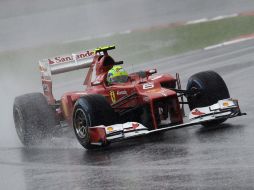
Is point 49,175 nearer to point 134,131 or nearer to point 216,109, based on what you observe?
point 134,131

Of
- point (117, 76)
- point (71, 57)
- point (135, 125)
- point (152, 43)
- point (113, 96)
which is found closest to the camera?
point (135, 125)

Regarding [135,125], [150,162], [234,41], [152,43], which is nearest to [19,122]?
[135,125]

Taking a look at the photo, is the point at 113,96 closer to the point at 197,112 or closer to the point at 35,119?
the point at 197,112

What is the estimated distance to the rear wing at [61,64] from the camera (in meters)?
15.0

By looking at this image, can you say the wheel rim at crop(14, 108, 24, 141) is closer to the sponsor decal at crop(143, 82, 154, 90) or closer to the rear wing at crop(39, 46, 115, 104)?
the rear wing at crop(39, 46, 115, 104)

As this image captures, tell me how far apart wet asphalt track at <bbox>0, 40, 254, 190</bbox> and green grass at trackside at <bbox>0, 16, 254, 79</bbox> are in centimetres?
1201

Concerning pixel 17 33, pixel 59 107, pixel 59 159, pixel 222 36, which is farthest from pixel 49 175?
pixel 17 33

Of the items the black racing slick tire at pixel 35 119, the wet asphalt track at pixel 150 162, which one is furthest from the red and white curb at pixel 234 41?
the black racing slick tire at pixel 35 119

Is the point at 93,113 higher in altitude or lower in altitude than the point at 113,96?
lower

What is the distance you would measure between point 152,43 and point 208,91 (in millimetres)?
15466

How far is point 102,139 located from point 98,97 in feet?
2.40

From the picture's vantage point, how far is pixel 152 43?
2831 centimetres

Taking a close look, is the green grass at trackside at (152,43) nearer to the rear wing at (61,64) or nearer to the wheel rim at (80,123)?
the rear wing at (61,64)

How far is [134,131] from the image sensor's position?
12078 millimetres
